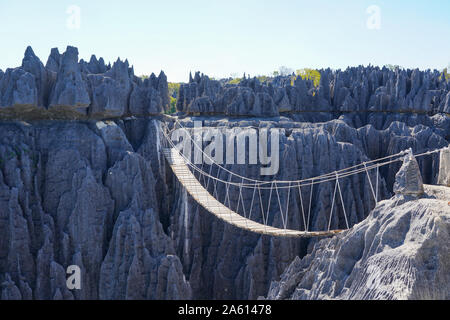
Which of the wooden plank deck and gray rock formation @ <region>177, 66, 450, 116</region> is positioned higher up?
gray rock formation @ <region>177, 66, 450, 116</region>

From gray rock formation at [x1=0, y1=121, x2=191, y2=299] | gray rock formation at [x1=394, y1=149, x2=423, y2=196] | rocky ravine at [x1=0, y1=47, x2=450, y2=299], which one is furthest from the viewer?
rocky ravine at [x1=0, y1=47, x2=450, y2=299]

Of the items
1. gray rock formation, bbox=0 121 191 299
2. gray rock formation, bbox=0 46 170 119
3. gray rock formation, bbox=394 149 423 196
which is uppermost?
gray rock formation, bbox=0 46 170 119

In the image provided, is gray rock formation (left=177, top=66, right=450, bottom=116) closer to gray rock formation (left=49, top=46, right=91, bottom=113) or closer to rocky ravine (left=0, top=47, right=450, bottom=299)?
rocky ravine (left=0, top=47, right=450, bottom=299)

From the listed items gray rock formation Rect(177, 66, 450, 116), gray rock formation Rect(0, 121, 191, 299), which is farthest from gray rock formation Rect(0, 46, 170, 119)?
gray rock formation Rect(177, 66, 450, 116)

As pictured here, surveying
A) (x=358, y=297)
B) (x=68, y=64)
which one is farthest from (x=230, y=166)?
(x=358, y=297)

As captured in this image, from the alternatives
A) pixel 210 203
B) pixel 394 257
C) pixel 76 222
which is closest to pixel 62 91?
pixel 76 222

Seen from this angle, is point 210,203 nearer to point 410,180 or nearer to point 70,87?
point 70,87

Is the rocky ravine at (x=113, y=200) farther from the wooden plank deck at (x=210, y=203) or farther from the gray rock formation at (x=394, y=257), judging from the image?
the gray rock formation at (x=394, y=257)

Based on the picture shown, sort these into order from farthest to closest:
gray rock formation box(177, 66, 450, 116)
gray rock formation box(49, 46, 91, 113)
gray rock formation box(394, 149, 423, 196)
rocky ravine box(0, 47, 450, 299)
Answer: gray rock formation box(177, 66, 450, 116), gray rock formation box(49, 46, 91, 113), rocky ravine box(0, 47, 450, 299), gray rock formation box(394, 149, 423, 196)
